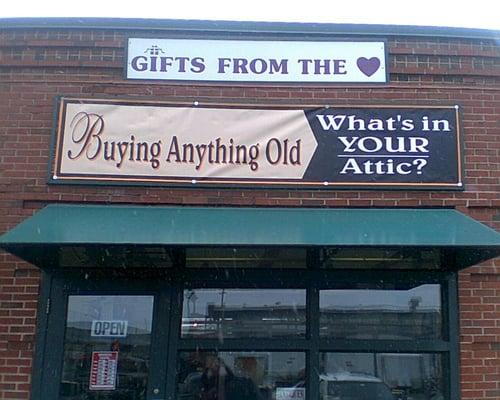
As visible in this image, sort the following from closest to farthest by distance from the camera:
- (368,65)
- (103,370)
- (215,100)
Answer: (103,370) < (215,100) < (368,65)

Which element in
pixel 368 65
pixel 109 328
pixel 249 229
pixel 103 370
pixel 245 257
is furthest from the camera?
pixel 368 65

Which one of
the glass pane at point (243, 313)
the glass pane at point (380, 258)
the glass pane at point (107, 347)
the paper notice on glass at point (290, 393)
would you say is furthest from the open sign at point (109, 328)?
the glass pane at point (380, 258)

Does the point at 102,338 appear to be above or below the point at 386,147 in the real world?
below

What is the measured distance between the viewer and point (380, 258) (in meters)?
6.51

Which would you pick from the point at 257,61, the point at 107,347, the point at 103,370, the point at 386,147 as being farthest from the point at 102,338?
the point at 386,147

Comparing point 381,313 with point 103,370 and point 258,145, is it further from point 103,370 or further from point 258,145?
point 103,370

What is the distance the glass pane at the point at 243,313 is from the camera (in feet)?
21.9

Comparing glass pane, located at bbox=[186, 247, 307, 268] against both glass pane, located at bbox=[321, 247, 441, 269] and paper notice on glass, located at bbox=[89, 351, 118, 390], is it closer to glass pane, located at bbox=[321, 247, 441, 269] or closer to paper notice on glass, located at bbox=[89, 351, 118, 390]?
glass pane, located at bbox=[321, 247, 441, 269]

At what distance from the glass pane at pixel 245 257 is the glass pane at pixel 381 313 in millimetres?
542

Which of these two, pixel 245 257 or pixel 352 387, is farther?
pixel 352 387

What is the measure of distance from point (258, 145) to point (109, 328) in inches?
94.3

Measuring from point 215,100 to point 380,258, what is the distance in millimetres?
2385

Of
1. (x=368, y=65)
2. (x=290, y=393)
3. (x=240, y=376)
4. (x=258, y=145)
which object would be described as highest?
(x=368, y=65)

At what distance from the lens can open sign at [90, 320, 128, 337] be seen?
6672mm
